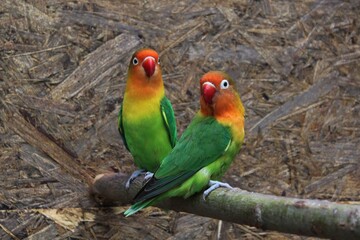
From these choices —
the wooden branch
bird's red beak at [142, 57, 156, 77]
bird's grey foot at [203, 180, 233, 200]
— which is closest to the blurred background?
bird's red beak at [142, 57, 156, 77]

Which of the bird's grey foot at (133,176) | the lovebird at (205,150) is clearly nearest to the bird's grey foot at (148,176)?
the bird's grey foot at (133,176)

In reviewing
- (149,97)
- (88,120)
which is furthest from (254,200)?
(88,120)

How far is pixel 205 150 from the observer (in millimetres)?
2359

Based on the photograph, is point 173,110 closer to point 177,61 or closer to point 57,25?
point 177,61

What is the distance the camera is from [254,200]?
2.11 m

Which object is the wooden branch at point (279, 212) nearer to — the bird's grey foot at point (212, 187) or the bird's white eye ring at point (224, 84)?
the bird's grey foot at point (212, 187)

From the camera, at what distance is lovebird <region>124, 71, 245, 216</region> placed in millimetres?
2309

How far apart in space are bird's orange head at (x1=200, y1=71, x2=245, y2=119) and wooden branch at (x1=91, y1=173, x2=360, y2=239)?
262 millimetres

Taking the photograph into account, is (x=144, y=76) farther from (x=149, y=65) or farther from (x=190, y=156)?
(x=190, y=156)

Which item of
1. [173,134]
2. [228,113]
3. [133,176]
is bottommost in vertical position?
[133,176]

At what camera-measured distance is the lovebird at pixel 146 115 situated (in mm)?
2662

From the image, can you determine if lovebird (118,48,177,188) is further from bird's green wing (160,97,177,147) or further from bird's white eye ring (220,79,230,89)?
bird's white eye ring (220,79,230,89)

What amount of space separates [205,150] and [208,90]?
174mm

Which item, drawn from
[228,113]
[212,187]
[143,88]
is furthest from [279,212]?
[143,88]
